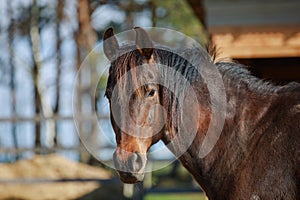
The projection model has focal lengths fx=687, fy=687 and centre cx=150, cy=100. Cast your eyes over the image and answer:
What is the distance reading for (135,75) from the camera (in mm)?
3547

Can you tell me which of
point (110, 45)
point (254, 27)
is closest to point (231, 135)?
point (110, 45)

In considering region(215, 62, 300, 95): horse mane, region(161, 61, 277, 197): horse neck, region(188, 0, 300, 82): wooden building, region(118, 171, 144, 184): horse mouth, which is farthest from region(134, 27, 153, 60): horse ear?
region(188, 0, 300, 82): wooden building

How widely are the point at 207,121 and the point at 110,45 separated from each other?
0.68 meters

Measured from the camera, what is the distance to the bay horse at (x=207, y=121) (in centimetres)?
352

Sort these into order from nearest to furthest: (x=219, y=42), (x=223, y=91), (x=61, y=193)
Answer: (x=223, y=91), (x=219, y=42), (x=61, y=193)

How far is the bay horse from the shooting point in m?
3.52

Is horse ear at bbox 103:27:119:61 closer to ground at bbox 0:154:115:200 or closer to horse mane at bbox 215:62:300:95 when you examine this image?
horse mane at bbox 215:62:300:95

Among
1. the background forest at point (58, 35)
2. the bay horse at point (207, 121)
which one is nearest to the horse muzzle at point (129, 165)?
the bay horse at point (207, 121)

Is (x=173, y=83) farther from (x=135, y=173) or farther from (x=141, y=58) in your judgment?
(x=135, y=173)

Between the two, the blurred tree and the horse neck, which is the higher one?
the horse neck

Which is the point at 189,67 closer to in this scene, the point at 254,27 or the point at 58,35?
the point at 254,27

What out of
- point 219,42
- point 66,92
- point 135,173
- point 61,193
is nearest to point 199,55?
point 135,173

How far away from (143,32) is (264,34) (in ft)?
13.3

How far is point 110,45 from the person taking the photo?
3781 mm
